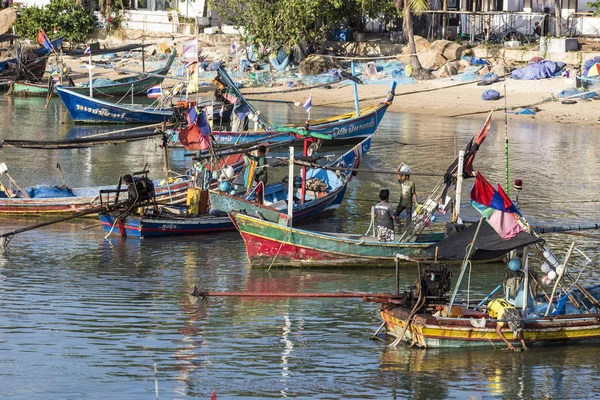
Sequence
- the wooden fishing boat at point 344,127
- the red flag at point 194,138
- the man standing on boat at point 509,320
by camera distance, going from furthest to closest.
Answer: the wooden fishing boat at point 344,127
the red flag at point 194,138
the man standing on boat at point 509,320

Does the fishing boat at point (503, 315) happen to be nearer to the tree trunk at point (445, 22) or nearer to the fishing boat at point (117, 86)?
the fishing boat at point (117, 86)

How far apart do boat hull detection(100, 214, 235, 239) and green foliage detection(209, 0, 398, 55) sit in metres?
27.3

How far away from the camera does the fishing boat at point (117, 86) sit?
4563 centimetres

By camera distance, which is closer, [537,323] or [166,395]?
[166,395]

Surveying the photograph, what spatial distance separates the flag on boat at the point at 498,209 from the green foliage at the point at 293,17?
3433cm

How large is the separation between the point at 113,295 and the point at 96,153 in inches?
661

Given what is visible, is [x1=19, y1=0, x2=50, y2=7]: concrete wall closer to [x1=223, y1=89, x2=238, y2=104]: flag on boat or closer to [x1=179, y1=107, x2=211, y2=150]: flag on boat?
[x1=223, y1=89, x2=238, y2=104]: flag on boat

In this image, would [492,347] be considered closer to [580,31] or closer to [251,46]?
[580,31]

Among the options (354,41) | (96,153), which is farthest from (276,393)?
(354,41)

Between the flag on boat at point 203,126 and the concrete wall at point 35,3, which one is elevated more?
the concrete wall at point 35,3

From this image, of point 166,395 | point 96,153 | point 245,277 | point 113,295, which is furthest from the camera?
point 96,153

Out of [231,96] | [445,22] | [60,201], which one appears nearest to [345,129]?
[231,96]

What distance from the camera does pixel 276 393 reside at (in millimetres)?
12695

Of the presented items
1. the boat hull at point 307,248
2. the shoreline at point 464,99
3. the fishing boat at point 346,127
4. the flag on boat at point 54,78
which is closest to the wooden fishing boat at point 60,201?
the boat hull at point 307,248
